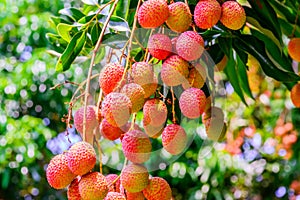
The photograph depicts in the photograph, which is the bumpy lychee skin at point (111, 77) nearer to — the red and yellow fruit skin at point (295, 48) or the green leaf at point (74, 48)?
the green leaf at point (74, 48)

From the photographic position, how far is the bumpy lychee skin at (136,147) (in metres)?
0.51

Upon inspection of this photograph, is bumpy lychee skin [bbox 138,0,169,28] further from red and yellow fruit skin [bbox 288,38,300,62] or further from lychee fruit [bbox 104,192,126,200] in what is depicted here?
red and yellow fruit skin [bbox 288,38,300,62]

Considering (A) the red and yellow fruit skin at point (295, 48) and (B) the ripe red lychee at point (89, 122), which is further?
(A) the red and yellow fruit skin at point (295, 48)

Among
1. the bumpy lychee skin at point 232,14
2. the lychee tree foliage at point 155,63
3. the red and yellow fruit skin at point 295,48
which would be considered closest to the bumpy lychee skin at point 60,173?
the lychee tree foliage at point 155,63

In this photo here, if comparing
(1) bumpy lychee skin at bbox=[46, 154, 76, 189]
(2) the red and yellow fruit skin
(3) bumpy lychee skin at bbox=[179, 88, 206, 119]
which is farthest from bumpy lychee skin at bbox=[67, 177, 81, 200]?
(2) the red and yellow fruit skin

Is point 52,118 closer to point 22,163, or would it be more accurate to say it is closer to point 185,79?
point 22,163

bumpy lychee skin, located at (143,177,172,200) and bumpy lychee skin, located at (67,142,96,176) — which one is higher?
bumpy lychee skin, located at (67,142,96,176)

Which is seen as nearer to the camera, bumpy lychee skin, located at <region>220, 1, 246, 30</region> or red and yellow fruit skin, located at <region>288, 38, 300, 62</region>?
bumpy lychee skin, located at <region>220, 1, 246, 30</region>

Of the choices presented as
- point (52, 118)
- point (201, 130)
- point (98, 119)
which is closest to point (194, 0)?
point (98, 119)

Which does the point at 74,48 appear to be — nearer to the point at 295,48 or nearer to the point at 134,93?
Result: the point at 134,93

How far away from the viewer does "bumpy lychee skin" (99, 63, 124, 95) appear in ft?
1.66

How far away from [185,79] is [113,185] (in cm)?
13

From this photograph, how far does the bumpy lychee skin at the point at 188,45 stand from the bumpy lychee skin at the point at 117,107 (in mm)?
84

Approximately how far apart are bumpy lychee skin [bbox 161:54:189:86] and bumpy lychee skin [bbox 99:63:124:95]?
0.15 feet
